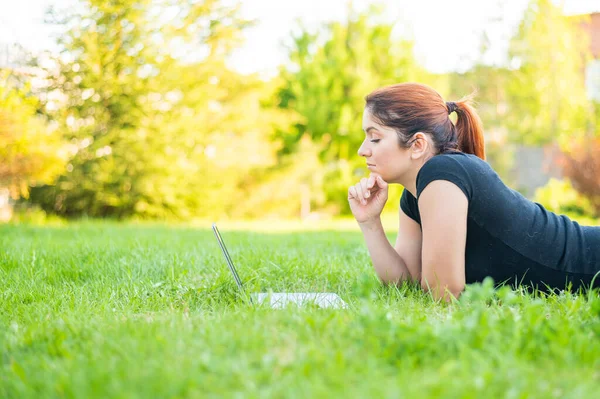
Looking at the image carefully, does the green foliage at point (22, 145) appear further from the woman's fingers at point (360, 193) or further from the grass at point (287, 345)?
the woman's fingers at point (360, 193)

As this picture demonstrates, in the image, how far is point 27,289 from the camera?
3041 millimetres

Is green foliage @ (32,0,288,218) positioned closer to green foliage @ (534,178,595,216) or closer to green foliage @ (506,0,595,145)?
green foliage @ (534,178,595,216)

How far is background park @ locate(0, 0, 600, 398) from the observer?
1.68m

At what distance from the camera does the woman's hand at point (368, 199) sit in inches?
116

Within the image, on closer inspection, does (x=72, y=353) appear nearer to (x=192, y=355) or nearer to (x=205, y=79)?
(x=192, y=355)

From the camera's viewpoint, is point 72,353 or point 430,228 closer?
point 72,353

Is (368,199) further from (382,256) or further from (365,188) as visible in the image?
(382,256)

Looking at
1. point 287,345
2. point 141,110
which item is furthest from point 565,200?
point 287,345

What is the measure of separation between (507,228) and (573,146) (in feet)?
32.2

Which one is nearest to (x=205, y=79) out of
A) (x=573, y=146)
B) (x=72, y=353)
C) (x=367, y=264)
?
(x=573, y=146)

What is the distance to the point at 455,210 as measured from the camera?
247cm

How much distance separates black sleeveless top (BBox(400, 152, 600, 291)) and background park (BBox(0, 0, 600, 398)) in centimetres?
15

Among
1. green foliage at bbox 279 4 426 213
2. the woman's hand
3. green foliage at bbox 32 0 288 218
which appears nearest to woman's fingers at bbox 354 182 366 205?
the woman's hand

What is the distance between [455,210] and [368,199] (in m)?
0.64
